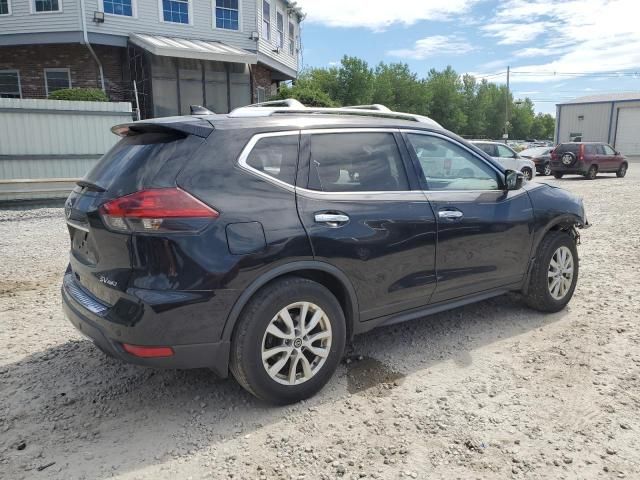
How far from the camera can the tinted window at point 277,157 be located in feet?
10.0

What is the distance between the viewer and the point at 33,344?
13.3 ft

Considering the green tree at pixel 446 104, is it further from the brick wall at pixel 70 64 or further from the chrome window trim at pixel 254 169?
the chrome window trim at pixel 254 169

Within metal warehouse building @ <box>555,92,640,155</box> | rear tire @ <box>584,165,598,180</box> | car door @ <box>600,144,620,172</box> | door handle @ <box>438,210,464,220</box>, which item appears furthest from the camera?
metal warehouse building @ <box>555,92,640,155</box>

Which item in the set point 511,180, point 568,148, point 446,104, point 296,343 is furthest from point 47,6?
point 446,104

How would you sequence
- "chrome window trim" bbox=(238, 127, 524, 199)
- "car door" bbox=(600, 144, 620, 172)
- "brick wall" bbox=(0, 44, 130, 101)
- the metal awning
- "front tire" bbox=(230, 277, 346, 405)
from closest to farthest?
"front tire" bbox=(230, 277, 346, 405) → "chrome window trim" bbox=(238, 127, 524, 199) → the metal awning → "brick wall" bbox=(0, 44, 130, 101) → "car door" bbox=(600, 144, 620, 172)

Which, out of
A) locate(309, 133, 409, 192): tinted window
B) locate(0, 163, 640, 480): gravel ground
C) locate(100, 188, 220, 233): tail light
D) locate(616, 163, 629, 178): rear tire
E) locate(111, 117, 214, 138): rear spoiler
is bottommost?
locate(0, 163, 640, 480): gravel ground

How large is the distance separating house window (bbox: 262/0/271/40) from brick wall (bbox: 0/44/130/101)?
19.5ft

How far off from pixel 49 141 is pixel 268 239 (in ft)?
37.5

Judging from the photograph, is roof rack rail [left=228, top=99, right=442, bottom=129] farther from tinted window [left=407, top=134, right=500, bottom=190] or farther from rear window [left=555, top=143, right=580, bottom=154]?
rear window [left=555, top=143, right=580, bottom=154]

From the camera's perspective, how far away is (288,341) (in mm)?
3051

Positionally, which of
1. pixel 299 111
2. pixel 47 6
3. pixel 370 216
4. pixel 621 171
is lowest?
pixel 621 171

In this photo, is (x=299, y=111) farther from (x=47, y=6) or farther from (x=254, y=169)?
(x=47, y=6)

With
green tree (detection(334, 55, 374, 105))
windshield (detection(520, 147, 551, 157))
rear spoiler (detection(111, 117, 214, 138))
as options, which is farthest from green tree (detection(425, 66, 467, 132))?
rear spoiler (detection(111, 117, 214, 138))

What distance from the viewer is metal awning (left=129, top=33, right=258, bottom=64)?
16516 millimetres
